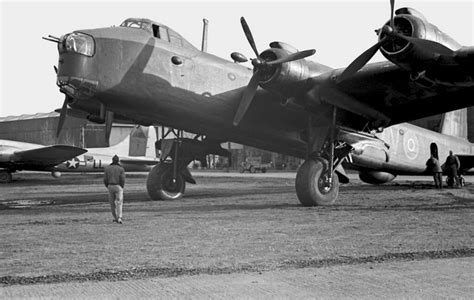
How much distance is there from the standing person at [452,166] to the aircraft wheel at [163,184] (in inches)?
464

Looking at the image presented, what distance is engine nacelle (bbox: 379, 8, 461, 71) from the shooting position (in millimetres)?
10742

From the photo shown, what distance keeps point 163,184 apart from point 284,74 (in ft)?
22.0

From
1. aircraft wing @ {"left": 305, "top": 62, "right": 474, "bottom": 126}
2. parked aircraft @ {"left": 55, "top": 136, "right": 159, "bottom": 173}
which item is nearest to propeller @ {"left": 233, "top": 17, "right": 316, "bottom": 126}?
aircraft wing @ {"left": 305, "top": 62, "right": 474, "bottom": 126}

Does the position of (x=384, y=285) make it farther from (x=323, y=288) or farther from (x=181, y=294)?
(x=181, y=294)

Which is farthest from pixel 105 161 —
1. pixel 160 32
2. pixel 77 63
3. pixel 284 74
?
pixel 284 74

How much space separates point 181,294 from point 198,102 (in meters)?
10.0

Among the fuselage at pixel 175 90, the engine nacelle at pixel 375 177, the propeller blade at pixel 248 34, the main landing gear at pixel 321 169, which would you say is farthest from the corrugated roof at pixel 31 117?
the main landing gear at pixel 321 169

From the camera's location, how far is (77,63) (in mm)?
12531

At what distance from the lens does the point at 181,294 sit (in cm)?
449

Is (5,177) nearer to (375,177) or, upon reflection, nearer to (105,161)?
(105,161)

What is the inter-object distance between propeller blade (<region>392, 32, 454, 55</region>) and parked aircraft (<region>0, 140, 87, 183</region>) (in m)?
25.3

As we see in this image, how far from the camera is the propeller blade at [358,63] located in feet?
39.1

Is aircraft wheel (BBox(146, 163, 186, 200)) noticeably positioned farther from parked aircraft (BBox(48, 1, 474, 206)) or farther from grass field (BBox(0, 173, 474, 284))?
grass field (BBox(0, 173, 474, 284))

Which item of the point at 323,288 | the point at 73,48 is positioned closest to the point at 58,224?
the point at 73,48
